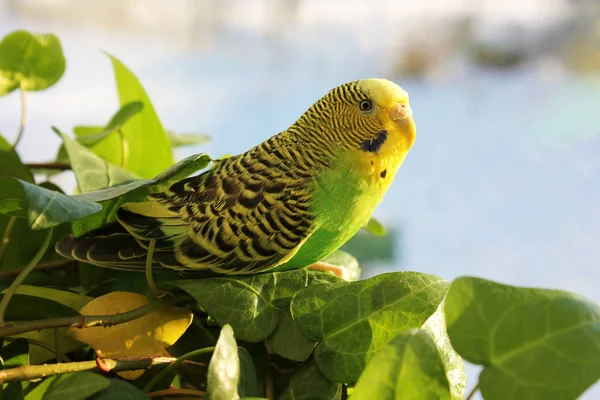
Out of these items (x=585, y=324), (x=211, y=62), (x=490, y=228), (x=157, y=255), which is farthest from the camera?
(x=211, y=62)

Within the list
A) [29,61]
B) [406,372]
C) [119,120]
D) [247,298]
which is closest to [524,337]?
[406,372]

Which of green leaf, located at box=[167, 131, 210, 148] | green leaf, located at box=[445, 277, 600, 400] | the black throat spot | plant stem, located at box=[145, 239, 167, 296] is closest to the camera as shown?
green leaf, located at box=[445, 277, 600, 400]

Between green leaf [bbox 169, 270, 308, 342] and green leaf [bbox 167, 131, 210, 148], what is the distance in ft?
0.80

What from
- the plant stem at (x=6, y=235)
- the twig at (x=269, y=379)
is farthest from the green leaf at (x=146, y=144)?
the twig at (x=269, y=379)

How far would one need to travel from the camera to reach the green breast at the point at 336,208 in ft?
1.49

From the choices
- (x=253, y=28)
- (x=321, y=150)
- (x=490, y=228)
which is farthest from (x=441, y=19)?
(x=321, y=150)

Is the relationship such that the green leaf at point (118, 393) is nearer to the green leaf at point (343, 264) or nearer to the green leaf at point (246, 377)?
the green leaf at point (246, 377)

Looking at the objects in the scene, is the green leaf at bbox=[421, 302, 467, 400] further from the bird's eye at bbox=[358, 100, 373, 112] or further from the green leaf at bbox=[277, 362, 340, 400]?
the bird's eye at bbox=[358, 100, 373, 112]

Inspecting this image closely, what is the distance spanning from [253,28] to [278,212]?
2.38m

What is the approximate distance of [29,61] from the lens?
549 millimetres

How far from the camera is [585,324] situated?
0.91 ft

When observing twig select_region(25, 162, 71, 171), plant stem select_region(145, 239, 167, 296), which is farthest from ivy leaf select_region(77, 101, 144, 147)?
plant stem select_region(145, 239, 167, 296)

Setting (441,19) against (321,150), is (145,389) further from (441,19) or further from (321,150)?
(441,19)

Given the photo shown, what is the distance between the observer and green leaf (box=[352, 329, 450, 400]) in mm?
277
